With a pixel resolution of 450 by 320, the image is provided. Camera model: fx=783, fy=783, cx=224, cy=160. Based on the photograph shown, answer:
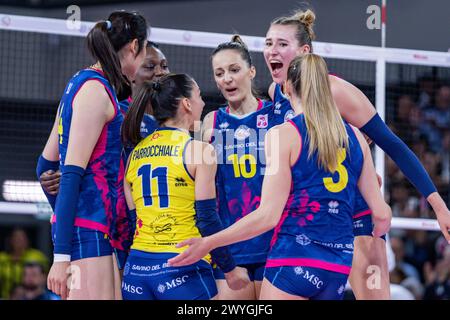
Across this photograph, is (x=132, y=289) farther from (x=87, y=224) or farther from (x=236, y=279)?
(x=236, y=279)

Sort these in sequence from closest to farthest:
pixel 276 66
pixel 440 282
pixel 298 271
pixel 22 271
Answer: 1. pixel 298 271
2. pixel 276 66
3. pixel 440 282
4. pixel 22 271

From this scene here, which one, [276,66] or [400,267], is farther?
[400,267]

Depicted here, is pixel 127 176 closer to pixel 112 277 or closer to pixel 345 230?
pixel 112 277

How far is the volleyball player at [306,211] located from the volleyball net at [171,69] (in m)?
3.53

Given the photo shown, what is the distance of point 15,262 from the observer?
1086 cm

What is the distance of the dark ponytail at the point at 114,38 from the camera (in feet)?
14.6

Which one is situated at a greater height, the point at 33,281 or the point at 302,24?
the point at 302,24

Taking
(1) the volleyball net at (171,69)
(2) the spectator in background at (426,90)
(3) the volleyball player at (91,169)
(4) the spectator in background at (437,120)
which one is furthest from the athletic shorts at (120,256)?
(4) the spectator in background at (437,120)

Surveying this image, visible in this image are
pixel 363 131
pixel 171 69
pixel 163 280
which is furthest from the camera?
pixel 171 69

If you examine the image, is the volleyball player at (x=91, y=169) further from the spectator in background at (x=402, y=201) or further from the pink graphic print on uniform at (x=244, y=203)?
the spectator in background at (x=402, y=201)

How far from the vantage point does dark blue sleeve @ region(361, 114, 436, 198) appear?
4.87m

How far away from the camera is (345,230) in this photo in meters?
4.08

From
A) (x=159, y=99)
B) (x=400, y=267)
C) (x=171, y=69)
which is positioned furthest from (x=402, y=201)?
(x=159, y=99)

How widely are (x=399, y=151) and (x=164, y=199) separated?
1.56 metres
